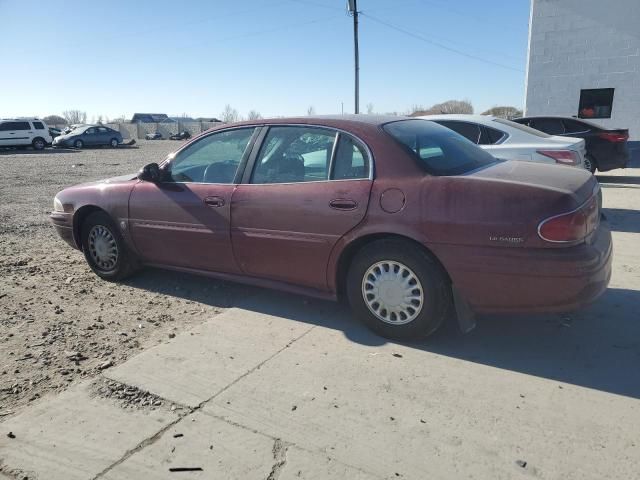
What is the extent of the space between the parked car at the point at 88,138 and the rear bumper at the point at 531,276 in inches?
1373

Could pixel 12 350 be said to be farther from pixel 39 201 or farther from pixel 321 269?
pixel 39 201

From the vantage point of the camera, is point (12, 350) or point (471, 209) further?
point (12, 350)

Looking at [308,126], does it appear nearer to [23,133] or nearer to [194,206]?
[194,206]

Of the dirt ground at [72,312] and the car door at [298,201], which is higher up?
the car door at [298,201]

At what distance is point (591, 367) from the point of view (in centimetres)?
319

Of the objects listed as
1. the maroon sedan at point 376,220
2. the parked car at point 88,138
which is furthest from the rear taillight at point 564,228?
the parked car at point 88,138

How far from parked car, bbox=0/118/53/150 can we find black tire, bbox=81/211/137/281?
97.2 ft

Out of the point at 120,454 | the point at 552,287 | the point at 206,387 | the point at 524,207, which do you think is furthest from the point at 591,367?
the point at 120,454

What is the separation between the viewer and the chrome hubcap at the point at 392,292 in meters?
3.41

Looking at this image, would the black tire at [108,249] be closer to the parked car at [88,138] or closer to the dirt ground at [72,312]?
the dirt ground at [72,312]

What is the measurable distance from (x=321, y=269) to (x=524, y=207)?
57.8 inches

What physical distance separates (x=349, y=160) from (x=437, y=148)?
27.8 inches

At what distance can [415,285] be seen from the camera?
11.1 feet

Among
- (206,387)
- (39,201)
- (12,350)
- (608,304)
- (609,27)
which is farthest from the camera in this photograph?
(609,27)
